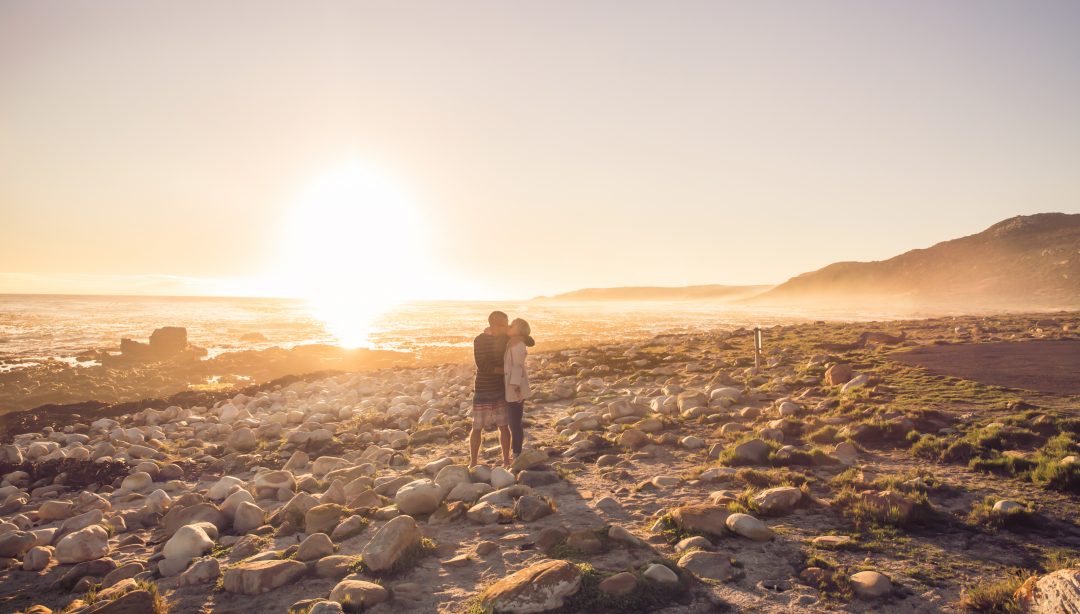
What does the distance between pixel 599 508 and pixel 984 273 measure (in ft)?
443

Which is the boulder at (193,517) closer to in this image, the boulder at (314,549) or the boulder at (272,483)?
the boulder at (272,483)

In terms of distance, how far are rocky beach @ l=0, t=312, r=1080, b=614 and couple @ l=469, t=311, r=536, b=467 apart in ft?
2.63

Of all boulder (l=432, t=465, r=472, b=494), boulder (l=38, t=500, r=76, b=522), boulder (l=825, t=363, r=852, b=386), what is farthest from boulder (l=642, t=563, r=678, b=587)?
boulder (l=825, t=363, r=852, b=386)

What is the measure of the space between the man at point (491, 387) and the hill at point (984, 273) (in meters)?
85.1

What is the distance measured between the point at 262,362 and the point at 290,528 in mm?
25653

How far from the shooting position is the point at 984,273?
10662 centimetres

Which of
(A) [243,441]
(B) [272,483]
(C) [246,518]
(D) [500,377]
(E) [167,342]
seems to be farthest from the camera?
(E) [167,342]

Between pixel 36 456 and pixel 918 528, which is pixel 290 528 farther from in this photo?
pixel 36 456

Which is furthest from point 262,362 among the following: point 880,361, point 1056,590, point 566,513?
point 1056,590

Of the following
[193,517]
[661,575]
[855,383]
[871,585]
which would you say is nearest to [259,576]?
→ [193,517]

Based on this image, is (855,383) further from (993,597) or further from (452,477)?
(452,477)

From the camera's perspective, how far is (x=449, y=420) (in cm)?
1458

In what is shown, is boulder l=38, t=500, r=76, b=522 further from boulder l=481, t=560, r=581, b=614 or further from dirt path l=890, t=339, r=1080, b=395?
dirt path l=890, t=339, r=1080, b=395

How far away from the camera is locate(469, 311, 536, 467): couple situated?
9.46 m
